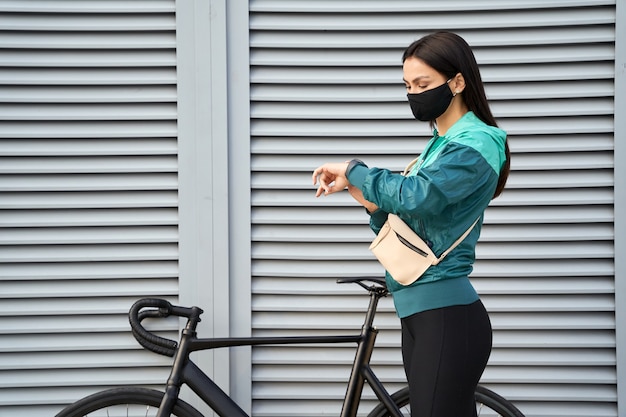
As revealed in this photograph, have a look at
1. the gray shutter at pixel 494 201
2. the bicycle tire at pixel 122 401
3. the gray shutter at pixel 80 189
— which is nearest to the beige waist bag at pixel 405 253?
the gray shutter at pixel 494 201

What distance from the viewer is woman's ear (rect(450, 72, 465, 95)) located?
6.29 feet

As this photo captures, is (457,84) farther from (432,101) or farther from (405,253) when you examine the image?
(405,253)

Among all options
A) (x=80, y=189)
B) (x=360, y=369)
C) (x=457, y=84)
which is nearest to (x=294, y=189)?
(x=360, y=369)

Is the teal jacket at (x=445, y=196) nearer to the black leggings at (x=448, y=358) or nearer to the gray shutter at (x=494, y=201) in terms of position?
the black leggings at (x=448, y=358)

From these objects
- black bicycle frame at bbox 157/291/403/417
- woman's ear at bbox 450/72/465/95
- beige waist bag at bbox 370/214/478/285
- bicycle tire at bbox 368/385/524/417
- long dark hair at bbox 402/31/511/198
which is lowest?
bicycle tire at bbox 368/385/524/417

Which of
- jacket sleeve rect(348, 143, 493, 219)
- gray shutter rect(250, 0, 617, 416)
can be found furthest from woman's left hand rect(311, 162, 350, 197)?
gray shutter rect(250, 0, 617, 416)

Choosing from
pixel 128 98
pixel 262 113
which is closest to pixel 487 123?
pixel 262 113

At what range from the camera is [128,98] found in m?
2.83

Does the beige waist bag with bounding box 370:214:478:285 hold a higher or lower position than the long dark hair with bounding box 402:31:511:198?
lower

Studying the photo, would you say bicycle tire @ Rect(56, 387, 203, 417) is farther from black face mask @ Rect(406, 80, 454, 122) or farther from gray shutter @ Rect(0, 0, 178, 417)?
black face mask @ Rect(406, 80, 454, 122)

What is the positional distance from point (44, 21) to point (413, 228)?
2102 millimetres

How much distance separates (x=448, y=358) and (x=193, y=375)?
3.53ft

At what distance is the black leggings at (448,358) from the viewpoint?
1859 millimetres

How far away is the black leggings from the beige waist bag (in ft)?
0.49
